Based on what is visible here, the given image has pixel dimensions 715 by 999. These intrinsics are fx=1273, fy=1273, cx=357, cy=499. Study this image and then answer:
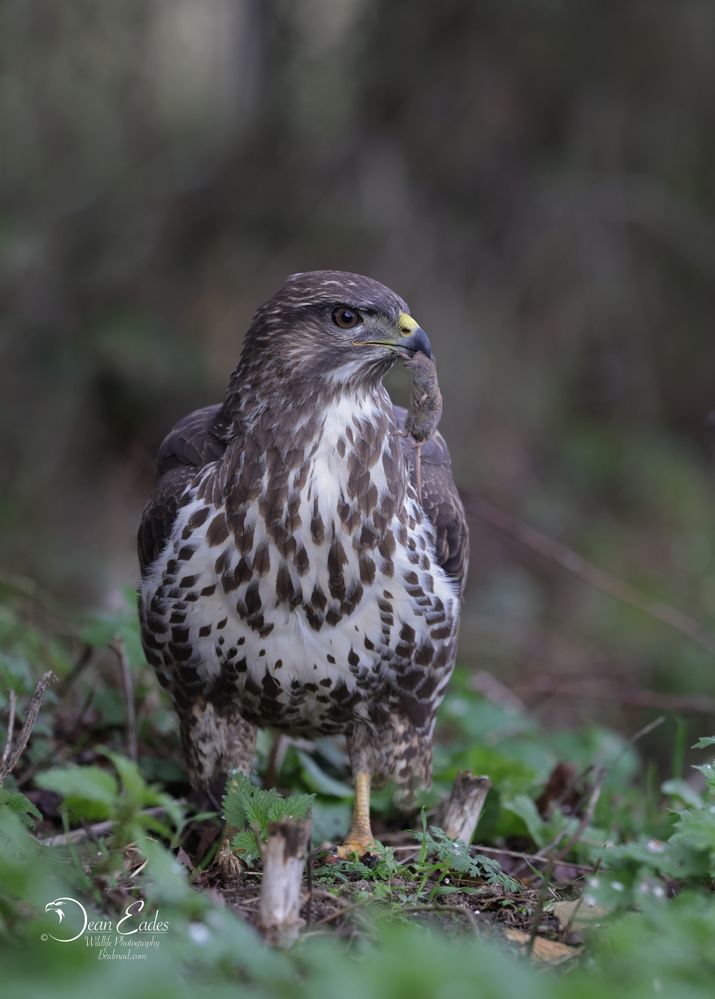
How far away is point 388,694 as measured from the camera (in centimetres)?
392

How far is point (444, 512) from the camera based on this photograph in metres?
3.98

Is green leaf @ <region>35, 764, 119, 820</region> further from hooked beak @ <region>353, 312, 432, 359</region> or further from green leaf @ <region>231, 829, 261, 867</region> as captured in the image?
hooked beak @ <region>353, 312, 432, 359</region>

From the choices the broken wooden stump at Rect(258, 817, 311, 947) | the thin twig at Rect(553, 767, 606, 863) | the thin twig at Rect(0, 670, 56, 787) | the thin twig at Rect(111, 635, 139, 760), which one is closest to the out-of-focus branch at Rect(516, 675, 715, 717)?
the thin twig at Rect(553, 767, 606, 863)

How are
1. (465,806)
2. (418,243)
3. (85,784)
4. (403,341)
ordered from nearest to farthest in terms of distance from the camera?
(85,784) < (403,341) < (465,806) < (418,243)

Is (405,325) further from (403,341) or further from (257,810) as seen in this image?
(257,810)

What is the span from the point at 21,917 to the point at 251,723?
5.57ft

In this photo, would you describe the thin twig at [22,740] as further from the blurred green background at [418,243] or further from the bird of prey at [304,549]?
the blurred green background at [418,243]

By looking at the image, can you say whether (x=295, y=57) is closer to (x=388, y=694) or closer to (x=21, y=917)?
(x=388, y=694)

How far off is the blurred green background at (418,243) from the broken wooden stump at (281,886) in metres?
4.52


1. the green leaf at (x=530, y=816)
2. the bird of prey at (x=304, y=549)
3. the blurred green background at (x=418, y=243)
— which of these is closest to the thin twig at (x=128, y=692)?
the bird of prey at (x=304, y=549)

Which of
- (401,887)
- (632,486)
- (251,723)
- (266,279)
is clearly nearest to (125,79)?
(266,279)

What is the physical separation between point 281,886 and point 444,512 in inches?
65.9

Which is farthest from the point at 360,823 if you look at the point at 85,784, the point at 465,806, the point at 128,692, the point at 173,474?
the point at 85,784

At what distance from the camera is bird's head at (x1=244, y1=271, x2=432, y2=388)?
3758mm
